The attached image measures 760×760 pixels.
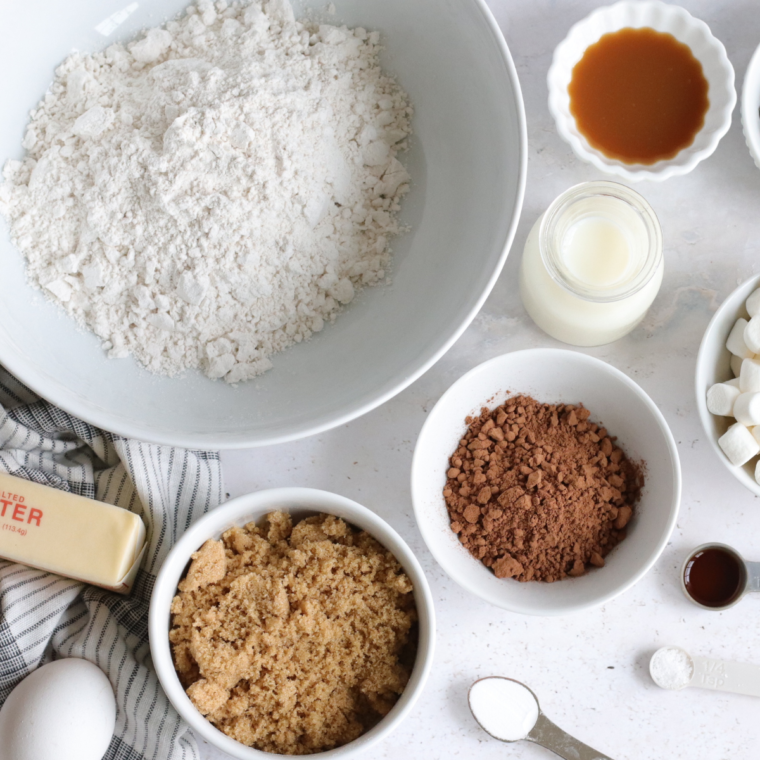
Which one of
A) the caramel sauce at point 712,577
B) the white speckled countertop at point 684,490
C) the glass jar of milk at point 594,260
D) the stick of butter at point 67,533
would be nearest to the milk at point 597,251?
the glass jar of milk at point 594,260

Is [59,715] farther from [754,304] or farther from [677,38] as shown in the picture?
[677,38]

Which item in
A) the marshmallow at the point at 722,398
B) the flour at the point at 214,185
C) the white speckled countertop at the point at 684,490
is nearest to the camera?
the flour at the point at 214,185

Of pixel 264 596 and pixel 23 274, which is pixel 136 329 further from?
pixel 264 596

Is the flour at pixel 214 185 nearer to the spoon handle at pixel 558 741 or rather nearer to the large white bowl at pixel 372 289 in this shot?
the large white bowl at pixel 372 289

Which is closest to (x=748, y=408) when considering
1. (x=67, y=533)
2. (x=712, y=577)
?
(x=712, y=577)

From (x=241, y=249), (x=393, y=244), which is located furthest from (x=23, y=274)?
(x=393, y=244)

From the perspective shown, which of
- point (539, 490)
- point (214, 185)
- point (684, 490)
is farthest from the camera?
point (684, 490)
